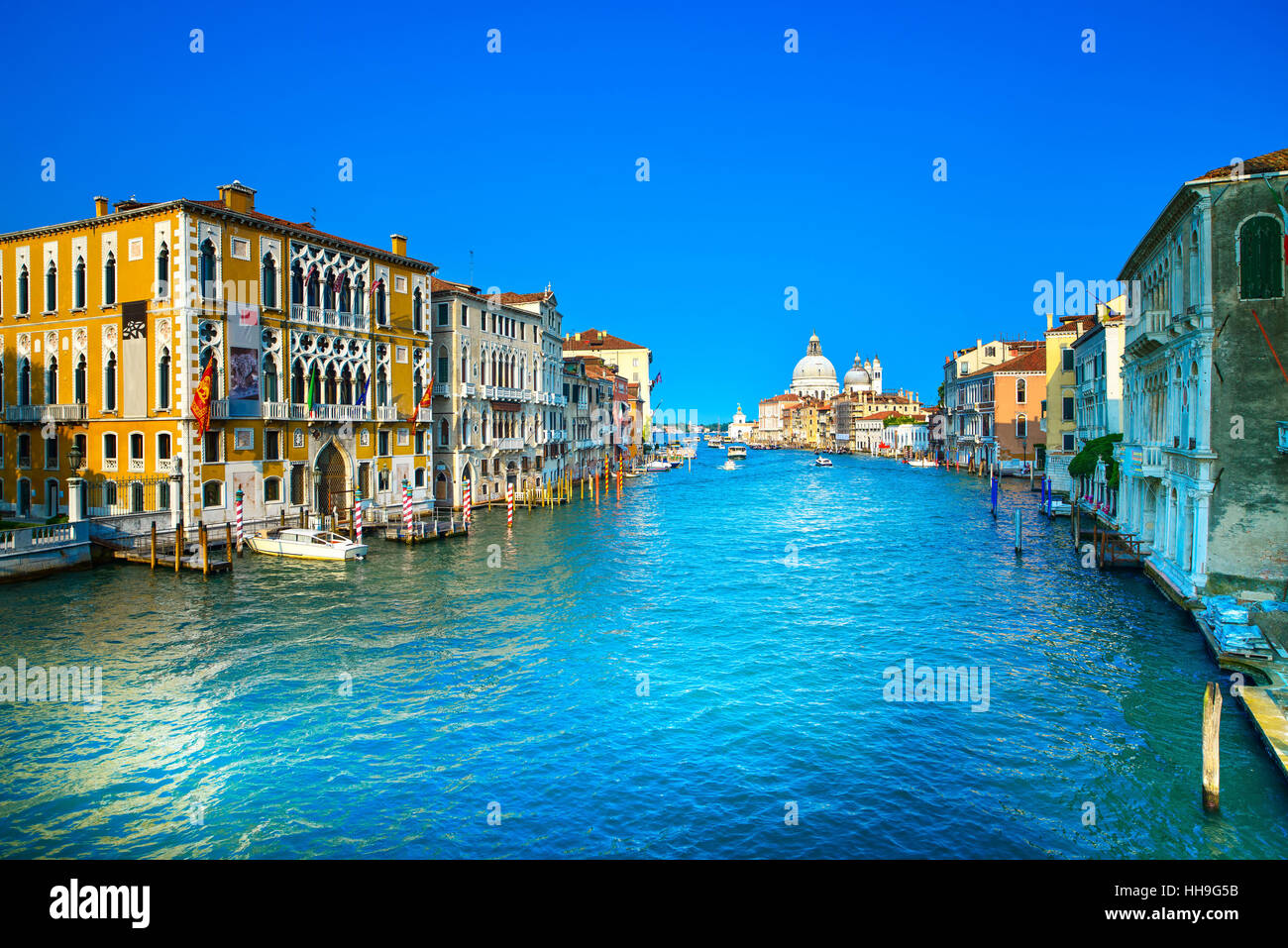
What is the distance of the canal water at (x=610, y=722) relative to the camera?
9.41 m

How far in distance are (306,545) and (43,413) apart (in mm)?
10879

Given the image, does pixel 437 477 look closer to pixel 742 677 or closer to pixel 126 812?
pixel 742 677

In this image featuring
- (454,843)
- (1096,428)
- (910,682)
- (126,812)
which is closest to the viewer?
(454,843)

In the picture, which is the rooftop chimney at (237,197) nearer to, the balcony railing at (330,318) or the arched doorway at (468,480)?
the balcony railing at (330,318)

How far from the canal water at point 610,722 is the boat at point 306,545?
2.16m

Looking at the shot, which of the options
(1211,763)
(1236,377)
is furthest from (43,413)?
(1236,377)

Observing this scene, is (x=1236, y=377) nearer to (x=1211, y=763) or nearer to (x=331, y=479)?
(x=1211, y=763)

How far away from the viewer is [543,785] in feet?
34.9

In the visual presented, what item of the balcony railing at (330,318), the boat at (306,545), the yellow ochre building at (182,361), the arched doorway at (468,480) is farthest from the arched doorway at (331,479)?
the arched doorway at (468,480)

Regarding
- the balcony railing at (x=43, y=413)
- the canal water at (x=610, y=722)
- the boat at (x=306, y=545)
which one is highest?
the balcony railing at (x=43, y=413)

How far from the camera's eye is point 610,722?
42.5 ft
